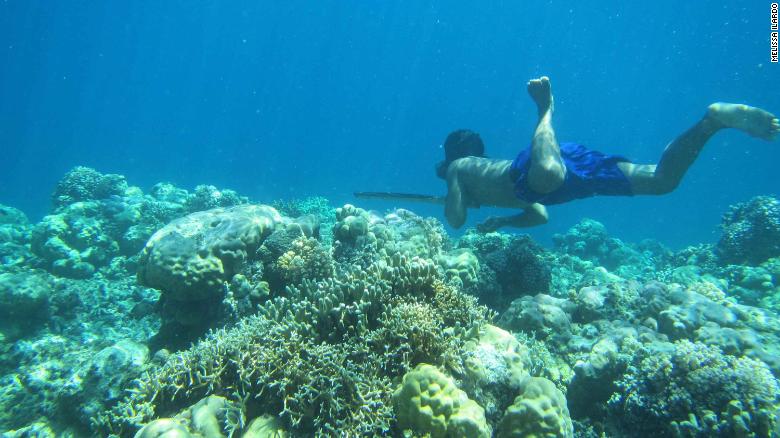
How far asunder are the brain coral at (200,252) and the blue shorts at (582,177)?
15.4ft

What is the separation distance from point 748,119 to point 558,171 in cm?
269

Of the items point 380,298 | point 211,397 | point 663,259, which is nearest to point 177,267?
point 211,397

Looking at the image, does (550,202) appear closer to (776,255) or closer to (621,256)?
(776,255)

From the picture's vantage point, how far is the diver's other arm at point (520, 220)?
296 inches

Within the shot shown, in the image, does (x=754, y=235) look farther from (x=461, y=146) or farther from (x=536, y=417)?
(x=536, y=417)

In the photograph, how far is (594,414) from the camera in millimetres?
4359

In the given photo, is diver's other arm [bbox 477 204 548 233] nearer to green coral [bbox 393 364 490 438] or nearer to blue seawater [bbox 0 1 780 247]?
green coral [bbox 393 364 490 438]

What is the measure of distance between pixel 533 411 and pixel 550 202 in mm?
4825

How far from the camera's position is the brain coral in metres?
5.20

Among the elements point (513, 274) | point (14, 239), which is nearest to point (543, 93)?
point (513, 274)

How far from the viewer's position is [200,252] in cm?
545

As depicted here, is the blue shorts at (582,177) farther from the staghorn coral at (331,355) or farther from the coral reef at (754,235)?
the coral reef at (754,235)

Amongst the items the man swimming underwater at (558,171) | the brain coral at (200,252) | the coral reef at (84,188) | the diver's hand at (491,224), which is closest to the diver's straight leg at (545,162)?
the man swimming underwater at (558,171)

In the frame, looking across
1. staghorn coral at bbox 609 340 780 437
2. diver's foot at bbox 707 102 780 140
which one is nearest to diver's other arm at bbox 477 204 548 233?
diver's foot at bbox 707 102 780 140
